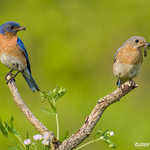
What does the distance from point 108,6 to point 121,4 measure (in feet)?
0.99

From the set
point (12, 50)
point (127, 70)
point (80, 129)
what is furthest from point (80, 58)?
point (80, 129)

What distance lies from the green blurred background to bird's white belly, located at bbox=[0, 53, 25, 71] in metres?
2.05

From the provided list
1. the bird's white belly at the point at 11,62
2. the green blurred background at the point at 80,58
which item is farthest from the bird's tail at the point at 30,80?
the green blurred background at the point at 80,58

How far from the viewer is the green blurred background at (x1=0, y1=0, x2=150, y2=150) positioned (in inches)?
307

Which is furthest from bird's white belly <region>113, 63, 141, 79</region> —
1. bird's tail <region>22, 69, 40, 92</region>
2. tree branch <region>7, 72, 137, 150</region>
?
tree branch <region>7, 72, 137, 150</region>

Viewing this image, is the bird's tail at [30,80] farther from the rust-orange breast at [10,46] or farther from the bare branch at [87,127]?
the bare branch at [87,127]

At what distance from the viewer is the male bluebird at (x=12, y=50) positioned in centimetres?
525

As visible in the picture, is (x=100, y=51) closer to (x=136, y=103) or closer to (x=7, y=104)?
(x=136, y=103)

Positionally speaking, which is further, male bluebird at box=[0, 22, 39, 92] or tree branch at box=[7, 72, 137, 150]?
male bluebird at box=[0, 22, 39, 92]

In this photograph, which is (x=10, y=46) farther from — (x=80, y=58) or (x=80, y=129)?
(x=80, y=58)

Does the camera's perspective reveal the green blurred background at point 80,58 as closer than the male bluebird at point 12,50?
No

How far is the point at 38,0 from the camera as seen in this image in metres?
10.4

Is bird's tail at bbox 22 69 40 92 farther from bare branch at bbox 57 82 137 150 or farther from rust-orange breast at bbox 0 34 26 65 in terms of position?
bare branch at bbox 57 82 137 150

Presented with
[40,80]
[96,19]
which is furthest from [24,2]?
[40,80]
